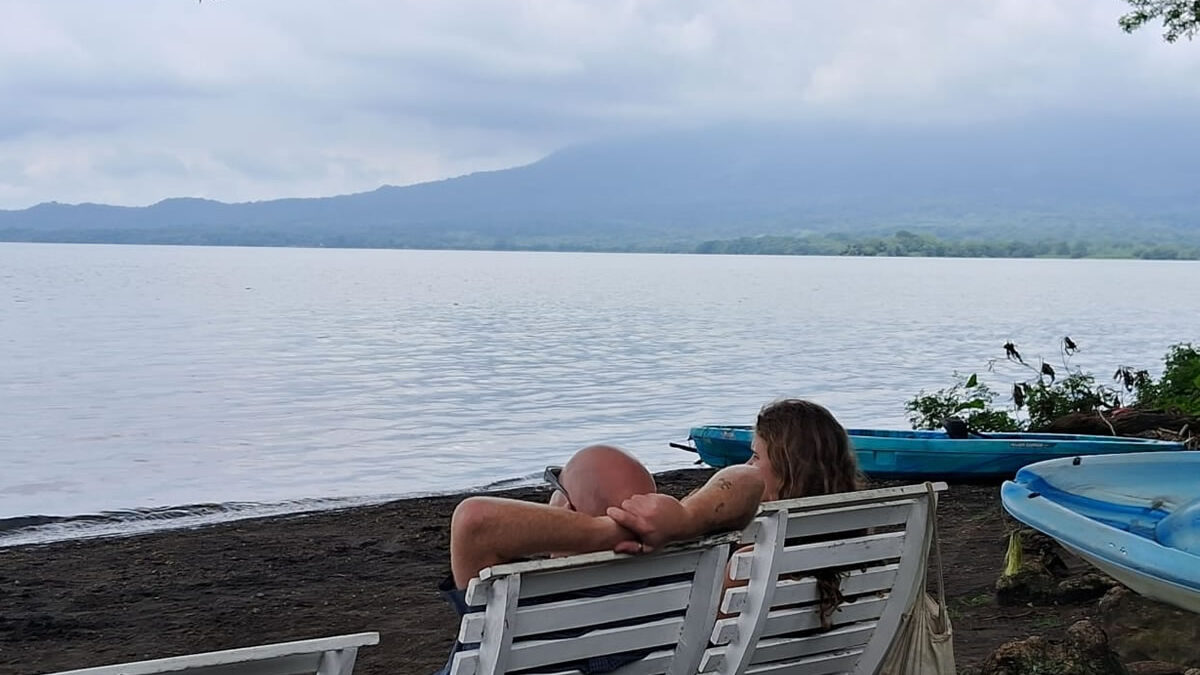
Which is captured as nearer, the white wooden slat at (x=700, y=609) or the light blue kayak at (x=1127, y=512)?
the white wooden slat at (x=700, y=609)

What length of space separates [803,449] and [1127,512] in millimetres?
2957

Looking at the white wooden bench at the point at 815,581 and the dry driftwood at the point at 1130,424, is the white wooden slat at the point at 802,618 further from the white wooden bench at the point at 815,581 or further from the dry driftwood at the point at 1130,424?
the dry driftwood at the point at 1130,424

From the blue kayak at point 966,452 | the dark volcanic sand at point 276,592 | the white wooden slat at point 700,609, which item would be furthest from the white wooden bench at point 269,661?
the blue kayak at point 966,452

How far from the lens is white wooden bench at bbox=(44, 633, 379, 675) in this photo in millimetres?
2277

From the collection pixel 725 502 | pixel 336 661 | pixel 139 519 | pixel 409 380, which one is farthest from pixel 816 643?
pixel 409 380

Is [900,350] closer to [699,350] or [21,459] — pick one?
[699,350]

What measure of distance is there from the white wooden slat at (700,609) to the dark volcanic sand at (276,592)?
226 cm

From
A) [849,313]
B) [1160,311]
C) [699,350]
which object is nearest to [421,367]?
[699,350]

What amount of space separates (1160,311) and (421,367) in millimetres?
34869

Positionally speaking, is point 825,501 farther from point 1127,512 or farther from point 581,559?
point 1127,512

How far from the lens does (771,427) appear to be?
3.84 metres

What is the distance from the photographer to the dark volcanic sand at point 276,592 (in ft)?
21.1

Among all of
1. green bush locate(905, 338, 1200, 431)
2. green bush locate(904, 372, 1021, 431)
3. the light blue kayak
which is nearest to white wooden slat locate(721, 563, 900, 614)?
the light blue kayak

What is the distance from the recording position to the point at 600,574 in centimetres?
305
